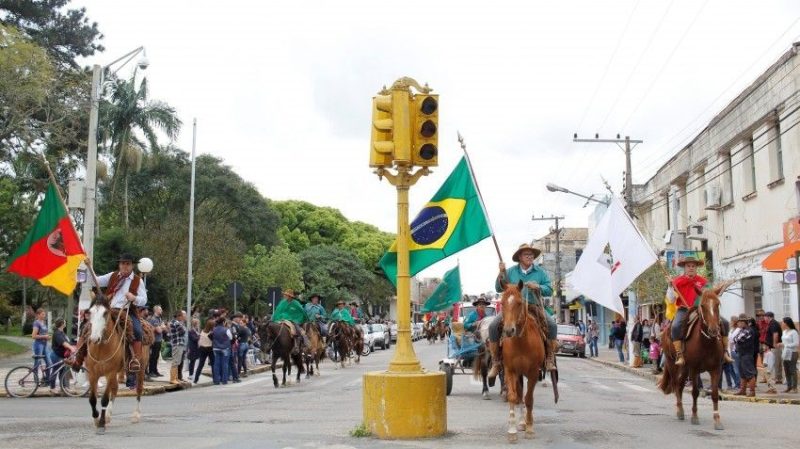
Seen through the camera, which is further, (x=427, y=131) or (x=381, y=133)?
(x=381, y=133)

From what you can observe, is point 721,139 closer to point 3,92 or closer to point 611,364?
point 611,364

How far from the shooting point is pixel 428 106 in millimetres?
10422

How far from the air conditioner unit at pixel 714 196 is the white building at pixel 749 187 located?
0.04 m

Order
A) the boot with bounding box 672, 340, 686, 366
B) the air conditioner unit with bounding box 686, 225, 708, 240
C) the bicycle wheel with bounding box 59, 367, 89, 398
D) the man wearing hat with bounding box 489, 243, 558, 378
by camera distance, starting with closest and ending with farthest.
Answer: the man wearing hat with bounding box 489, 243, 558, 378, the boot with bounding box 672, 340, 686, 366, the bicycle wheel with bounding box 59, 367, 89, 398, the air conditioner unit with bounding box 686, 225, 708, 240

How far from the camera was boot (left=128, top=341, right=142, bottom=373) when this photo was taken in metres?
12.7

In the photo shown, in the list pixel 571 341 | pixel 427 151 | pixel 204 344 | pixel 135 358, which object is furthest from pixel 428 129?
pixel 571 341

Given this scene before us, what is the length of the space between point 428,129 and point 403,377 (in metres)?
3.07

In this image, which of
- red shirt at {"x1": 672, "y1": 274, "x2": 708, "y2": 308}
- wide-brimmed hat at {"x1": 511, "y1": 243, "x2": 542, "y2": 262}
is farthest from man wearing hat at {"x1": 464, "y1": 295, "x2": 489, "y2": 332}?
red shirt at {"x1": 672, "y1": 274, "x2": 708, "y2": 308}

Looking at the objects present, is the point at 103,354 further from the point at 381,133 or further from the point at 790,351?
the point at 790,351

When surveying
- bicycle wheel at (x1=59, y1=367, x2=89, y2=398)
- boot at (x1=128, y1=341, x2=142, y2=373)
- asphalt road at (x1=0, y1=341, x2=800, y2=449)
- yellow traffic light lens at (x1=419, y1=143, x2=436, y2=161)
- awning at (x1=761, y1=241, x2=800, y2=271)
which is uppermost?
yellow traffic light lens at (x1=419, y1=143, x2=436, y2=161)

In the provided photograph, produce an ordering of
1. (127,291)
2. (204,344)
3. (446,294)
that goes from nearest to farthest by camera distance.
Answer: (127,291) → (446,294) → (204,344)

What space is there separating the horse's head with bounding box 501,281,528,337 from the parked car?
30170mm

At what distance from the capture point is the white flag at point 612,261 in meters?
13.8

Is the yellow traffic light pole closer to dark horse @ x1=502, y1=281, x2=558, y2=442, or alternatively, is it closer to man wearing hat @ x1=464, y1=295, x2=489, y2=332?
dark horse @ x1=502, y1=281, x2=558, y2=442
